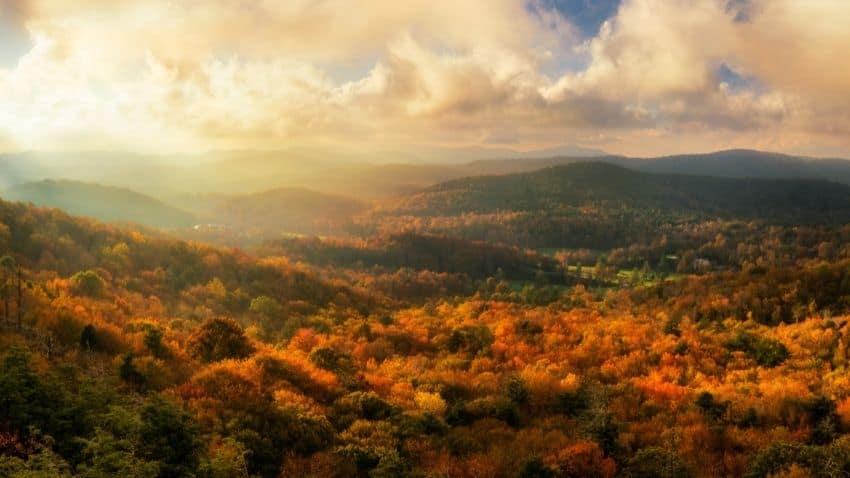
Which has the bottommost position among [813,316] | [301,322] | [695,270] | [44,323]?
[695,270]

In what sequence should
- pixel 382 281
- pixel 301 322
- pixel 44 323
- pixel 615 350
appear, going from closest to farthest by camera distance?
pixel 44 323, pixel 615 350, pixel 301 322, pixel 382 281

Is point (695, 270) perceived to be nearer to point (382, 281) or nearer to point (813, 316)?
point (382, 281)

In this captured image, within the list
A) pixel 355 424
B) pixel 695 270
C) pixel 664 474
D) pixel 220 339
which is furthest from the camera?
pixel 695 270

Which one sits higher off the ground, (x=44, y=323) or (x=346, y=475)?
(x=44, y=323)

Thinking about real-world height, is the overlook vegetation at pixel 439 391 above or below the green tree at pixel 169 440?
below

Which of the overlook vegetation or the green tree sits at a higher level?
the green tree

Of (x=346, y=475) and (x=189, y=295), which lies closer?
(x=346, y=475)

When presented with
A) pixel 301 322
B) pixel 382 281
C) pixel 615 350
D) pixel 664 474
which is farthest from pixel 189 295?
pixel 382 281

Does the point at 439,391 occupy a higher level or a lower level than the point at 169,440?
lower

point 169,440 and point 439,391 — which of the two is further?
point 439,391

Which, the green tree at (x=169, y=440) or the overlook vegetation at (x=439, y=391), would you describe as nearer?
the green tree at (x=169, y=440)

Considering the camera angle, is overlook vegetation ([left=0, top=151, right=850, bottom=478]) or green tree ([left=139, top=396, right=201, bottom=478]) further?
overlook vegetation ([left=0, top=151, right=850, bottom=478])
